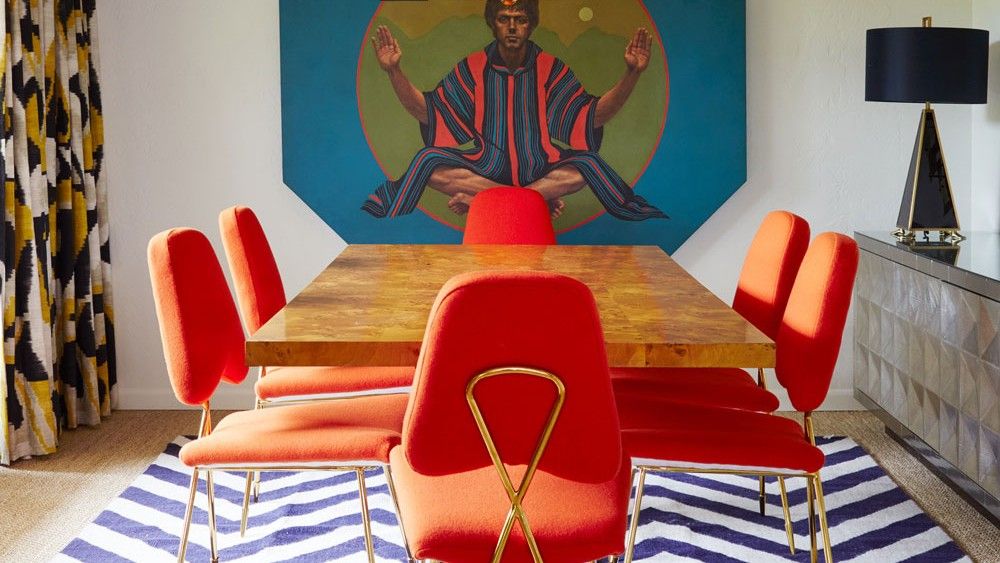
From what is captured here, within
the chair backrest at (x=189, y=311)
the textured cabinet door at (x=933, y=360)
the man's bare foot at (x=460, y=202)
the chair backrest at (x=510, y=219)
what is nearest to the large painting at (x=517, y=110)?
the man's bare foot at (x=460, y=202)

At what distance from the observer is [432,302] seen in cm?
267

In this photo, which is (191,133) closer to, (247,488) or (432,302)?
(247,488)

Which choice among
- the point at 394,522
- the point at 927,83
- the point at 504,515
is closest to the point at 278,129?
the point at 394,522

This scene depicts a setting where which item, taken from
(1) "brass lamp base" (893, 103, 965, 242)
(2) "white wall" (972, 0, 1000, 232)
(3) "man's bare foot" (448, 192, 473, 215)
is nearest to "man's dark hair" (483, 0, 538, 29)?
(3) "man's bare foot" (448, 192, 473, 215)

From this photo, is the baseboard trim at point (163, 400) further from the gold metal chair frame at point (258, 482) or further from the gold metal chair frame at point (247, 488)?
the gold metal chair frame at point (247, 488)

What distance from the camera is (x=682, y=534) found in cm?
320

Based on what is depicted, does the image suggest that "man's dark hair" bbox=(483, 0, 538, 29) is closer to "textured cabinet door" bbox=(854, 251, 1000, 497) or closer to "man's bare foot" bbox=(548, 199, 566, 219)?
"man's bare foot" bbox=(548, 199, 566, 219)

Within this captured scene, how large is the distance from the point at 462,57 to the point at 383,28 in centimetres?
34

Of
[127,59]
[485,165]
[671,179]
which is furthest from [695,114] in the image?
[127,59]

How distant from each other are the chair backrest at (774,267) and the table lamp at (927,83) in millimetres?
1001

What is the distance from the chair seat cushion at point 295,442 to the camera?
7.91ft

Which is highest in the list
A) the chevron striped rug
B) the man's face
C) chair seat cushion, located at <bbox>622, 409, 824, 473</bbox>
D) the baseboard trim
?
the man's face

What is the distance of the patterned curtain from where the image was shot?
380cm

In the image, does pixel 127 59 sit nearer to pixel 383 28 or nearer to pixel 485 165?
pixel 383 28
